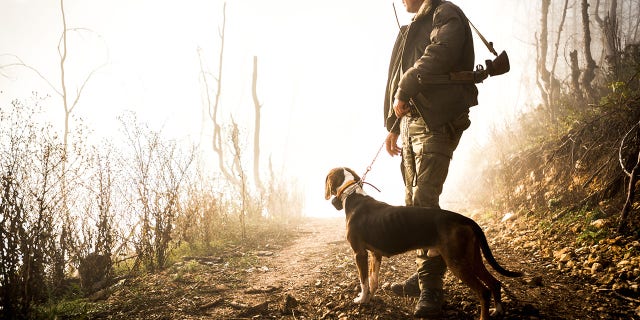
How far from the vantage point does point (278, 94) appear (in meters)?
24.4

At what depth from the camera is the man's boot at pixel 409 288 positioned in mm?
2660

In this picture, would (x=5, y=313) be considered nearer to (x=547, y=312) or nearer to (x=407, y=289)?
(x=407, y=289)

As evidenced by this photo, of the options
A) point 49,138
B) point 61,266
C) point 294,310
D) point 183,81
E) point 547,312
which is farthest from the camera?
point 183,81

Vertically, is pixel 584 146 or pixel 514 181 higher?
pixel 584 146

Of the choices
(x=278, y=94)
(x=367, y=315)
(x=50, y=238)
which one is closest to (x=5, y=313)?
(x=50, y=238)

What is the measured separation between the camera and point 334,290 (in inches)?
115

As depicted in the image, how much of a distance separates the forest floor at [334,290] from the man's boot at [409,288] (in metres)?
0.11

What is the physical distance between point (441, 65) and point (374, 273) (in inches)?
70.7

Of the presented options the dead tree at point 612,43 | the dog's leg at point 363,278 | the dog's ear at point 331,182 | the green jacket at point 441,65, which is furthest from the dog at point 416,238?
the dead tree at point 612,43

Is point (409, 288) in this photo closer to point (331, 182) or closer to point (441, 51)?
point (331, 182)

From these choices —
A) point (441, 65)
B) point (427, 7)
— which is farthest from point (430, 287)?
point (427, 7)

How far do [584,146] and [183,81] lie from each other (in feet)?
63.3

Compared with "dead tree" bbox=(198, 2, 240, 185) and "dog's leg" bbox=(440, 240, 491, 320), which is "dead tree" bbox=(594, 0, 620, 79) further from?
"dead tree" bbox=(198, 2, 240, 185)

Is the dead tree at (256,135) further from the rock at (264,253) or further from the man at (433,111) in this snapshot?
the man at (433,111)
